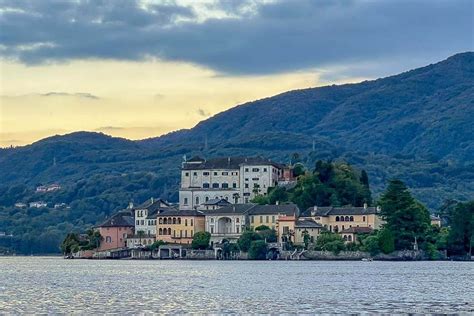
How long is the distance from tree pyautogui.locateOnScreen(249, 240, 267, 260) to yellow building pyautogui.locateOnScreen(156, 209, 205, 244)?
45.1 feet

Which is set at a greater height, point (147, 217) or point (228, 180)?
point (228, 180)

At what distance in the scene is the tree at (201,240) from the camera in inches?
6540

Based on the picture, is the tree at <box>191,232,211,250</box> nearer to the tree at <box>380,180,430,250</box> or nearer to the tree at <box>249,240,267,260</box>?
the tree at <box>249,240,267,260</box>

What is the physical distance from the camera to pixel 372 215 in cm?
15888

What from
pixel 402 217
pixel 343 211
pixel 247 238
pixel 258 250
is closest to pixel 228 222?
pixel 247 238

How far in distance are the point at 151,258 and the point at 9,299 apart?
107 meters

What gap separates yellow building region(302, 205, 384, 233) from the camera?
6270 inches

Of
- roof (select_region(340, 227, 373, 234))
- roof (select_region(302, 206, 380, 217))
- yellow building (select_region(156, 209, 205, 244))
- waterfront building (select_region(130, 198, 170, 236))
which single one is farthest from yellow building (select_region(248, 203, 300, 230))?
waterfront building (select_region(130, 198, 170, 236))

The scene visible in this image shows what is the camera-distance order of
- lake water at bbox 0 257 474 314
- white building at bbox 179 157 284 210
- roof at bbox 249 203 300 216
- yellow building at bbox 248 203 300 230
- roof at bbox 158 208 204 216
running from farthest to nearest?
white building at bbox 179 157 284 210 → roof at bbox 158 208 204 216 → yellow building at bbox 248 203 300 230 → roof at bbox 249 203 300 216 → lake water at bbox 0 257 474 314

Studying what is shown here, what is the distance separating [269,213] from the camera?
534 feet

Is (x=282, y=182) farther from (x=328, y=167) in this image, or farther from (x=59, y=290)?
(x=59, y=290)

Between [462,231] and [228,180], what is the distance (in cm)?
4872

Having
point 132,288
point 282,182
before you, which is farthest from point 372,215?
point 132,288

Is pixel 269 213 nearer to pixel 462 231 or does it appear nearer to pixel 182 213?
pixel 182 213
